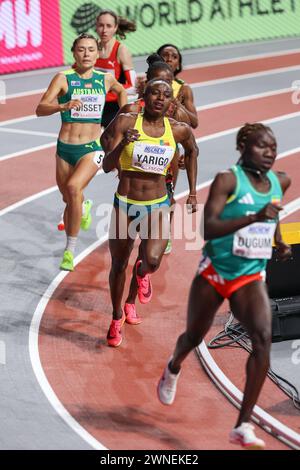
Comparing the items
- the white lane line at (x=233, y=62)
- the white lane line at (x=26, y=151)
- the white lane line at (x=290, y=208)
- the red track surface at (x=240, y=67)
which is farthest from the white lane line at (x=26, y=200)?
the red track surface at (x=240, y=67)

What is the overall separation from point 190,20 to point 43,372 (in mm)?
16658

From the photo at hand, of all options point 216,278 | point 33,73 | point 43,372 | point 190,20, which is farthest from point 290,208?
point 190,20

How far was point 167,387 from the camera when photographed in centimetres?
705

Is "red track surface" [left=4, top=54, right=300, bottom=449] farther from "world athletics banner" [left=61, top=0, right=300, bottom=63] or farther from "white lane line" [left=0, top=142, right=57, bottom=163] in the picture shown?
"world athletics banner" [left=61, top=0, right=300, bottom=63]

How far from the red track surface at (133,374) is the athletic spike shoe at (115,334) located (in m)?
0.06

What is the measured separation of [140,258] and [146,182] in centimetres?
95

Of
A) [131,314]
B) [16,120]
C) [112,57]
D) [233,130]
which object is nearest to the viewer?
[131,314]

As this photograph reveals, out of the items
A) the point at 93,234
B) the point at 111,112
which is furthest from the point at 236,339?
the point at 111,112

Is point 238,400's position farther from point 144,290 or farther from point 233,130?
point 233,130

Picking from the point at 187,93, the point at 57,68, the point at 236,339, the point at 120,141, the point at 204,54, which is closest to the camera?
the point at 120,141

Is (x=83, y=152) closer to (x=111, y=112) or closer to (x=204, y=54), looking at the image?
(x=111, y=112)

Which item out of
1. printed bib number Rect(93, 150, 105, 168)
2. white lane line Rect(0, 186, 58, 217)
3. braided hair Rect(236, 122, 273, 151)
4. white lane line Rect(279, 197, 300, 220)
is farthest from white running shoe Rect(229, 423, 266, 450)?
white lane line Rect(0, 186, 58, 217)

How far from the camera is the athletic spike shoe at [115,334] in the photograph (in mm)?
8609

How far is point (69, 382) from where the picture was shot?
26.3 feet
